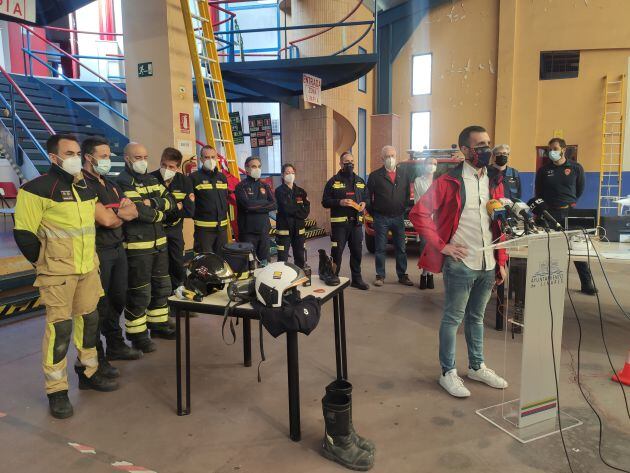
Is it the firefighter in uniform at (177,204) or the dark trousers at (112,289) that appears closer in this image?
the dark trousers at (112,289)

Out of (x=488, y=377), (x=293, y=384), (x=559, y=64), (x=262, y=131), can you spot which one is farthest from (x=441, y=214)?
(x=559, y=64)

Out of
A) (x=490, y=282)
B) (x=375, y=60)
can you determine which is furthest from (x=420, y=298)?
(x=375, y=60)

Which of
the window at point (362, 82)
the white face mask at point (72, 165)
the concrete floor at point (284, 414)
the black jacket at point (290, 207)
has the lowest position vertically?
the concrete floor at point (284, 414)

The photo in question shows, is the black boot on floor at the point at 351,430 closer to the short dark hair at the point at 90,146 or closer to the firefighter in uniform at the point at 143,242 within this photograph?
the firefighter in uniform at the point at 143,242

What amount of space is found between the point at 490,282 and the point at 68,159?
310 cm

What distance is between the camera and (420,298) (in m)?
6.00

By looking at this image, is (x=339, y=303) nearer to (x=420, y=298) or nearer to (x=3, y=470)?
(x=3, y=470)

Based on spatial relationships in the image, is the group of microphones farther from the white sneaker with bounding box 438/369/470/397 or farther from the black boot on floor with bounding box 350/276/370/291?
the black boot on floor with bounding box 350/276/370/291

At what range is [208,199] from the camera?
5.32 meters

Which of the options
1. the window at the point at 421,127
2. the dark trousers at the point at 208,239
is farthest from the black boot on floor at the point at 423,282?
the window at the point at 421,127

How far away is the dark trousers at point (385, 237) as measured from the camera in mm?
6594

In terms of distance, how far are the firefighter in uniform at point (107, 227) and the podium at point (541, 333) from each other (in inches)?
109

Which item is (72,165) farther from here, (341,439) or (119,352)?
(341,439)

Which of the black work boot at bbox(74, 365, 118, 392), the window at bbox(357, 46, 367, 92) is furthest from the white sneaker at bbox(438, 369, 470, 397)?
the window at bbox(357, 46, 367, 92)
